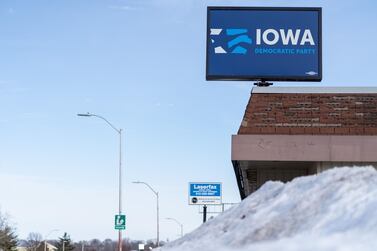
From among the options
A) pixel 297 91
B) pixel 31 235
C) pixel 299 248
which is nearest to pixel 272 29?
pixel 297 91

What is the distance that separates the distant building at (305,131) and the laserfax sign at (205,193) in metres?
12.0

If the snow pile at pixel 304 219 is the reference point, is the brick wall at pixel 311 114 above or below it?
above

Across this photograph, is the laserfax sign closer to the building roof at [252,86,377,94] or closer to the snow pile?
the building roof at [252,86,377,94]

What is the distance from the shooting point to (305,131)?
648 inches

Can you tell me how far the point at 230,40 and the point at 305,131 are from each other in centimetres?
566

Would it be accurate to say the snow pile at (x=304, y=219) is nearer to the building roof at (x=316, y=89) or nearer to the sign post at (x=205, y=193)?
the building roof at (x=316, y=89)

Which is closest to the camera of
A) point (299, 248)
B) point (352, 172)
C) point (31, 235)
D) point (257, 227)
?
point (299, 248)

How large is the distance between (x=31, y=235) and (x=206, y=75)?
121m

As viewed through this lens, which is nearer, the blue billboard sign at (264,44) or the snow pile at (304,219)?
the snow pile at (304,219)

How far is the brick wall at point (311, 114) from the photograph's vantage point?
650 inches

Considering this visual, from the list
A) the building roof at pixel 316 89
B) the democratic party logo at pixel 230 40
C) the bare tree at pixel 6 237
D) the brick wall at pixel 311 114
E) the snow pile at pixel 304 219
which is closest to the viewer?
the snow pile at pixel 304 219

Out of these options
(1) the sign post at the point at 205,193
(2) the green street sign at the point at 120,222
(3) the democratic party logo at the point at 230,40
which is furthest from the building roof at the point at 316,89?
(2) the green street sign at the point at 120,222

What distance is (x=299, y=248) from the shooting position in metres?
5.56

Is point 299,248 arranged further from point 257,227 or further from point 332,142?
point 332,142
